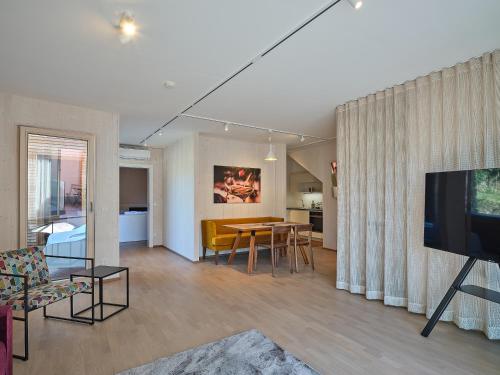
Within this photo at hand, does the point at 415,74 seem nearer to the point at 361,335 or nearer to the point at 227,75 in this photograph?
the point at 227,75

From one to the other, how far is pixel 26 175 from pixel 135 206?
20.0 feet

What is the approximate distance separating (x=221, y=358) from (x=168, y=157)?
5.72m

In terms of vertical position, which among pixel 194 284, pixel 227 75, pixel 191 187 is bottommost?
pixel 194 284

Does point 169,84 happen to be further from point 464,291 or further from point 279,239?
point 464,291

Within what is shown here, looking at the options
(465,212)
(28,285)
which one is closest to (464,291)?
(465,212)

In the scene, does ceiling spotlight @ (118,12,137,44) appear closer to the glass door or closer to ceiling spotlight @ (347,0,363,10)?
ceiling spotlight @ (347,0,363,10)

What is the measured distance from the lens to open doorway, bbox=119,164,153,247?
7.48m

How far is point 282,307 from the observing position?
3408 mm

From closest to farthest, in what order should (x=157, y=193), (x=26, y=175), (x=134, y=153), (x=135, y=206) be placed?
(x=26, y=175) < (x=134, y=153) < (x=157, y=193) < (x=135, y=206)

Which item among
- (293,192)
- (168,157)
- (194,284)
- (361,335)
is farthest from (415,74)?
(293,192)

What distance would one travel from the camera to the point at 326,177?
7258mm

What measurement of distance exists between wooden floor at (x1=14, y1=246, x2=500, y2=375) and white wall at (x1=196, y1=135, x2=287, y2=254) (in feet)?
7.33

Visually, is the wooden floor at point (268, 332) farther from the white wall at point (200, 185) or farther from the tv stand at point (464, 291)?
the white wall at point (200, 185)

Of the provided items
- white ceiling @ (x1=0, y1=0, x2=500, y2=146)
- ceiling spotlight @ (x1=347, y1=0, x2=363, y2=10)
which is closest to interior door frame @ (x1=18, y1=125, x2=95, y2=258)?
white ceiling @ (x1=0, y1=0, x2=500, y2=146)
